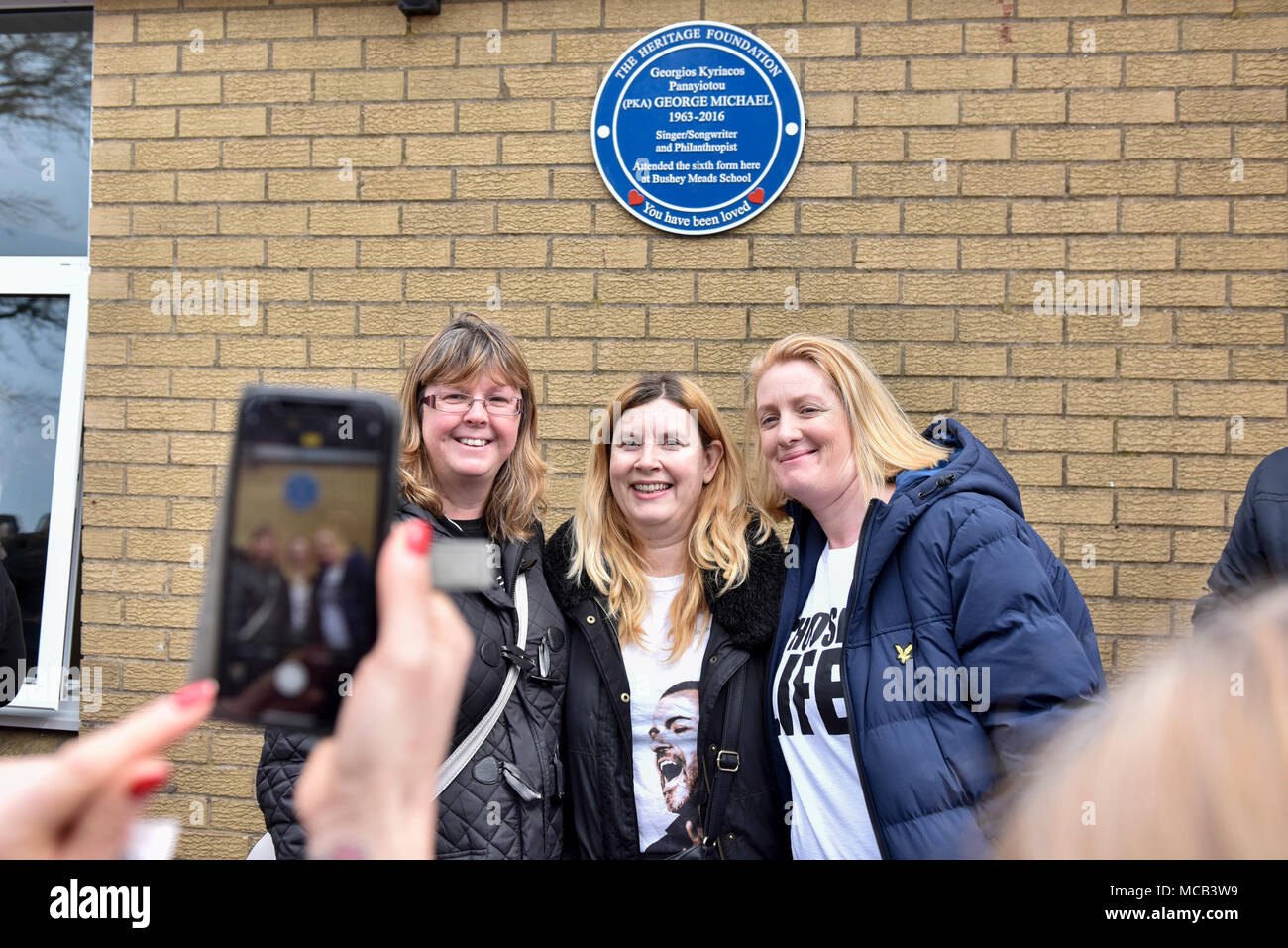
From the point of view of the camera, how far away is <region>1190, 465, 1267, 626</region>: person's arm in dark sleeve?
237 centimetres

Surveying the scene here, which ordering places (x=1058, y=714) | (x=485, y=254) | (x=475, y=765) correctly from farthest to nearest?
(x=485, y=254) < (x=475, y=765) < (x=1058, y=714)

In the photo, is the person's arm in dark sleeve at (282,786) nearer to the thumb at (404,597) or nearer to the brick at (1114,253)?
the thumb at (404,597)

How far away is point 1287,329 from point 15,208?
5.61m

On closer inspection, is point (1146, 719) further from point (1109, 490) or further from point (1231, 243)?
point (1231, 243)

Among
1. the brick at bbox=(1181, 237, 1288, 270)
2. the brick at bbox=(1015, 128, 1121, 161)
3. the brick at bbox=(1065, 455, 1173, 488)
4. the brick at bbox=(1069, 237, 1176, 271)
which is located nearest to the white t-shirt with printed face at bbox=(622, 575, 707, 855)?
the brick at bbox=(1065, 455, 1173, 488)

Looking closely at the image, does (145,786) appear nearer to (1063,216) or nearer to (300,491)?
(300,491)

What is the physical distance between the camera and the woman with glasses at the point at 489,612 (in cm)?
187

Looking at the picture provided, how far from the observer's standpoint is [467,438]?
2.11 meters

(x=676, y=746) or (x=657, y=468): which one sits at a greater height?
(x=657, y=468)

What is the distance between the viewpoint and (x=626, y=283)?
11.4 feet

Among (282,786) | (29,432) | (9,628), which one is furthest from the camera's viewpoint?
(29,432)

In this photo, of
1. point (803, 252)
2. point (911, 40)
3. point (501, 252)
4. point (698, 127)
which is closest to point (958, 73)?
point (911, 40)

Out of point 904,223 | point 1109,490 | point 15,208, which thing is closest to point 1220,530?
point 1109,490

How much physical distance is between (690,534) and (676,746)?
574mm
